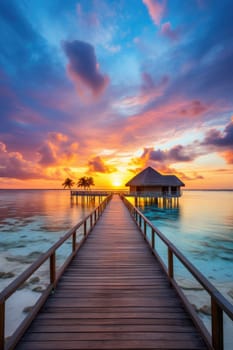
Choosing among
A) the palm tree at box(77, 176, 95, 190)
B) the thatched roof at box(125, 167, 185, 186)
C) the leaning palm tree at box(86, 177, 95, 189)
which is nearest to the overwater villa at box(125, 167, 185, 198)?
the thatched roof at box(125, 167, 185, 186)

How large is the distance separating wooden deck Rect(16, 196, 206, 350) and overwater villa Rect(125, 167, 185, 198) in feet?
96.7

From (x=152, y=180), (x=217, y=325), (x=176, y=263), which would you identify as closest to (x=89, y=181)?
(x=152, y=180)

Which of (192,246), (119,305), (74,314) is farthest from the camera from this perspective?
(192,246)

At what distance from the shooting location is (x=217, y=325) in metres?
1.81

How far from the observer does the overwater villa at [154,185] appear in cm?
3350

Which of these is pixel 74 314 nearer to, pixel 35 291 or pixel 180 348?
pixel 180 348

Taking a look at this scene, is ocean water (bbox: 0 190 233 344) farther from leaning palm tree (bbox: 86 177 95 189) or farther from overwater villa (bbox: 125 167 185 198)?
leaning palm tree (bbox: 86 177 95 189)

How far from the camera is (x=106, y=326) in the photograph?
2.40 m

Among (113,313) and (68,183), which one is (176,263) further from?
(68,183)

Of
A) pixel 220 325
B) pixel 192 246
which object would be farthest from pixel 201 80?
pixel 220 325

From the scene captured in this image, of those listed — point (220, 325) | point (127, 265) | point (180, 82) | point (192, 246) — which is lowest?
point (192, 246)

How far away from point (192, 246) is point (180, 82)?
13254 millimetres

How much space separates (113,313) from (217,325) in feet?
5.03

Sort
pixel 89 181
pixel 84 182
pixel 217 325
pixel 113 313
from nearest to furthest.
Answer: pixel 217 325, pixel 113 313, pixel 84 182, pixel 89 181
